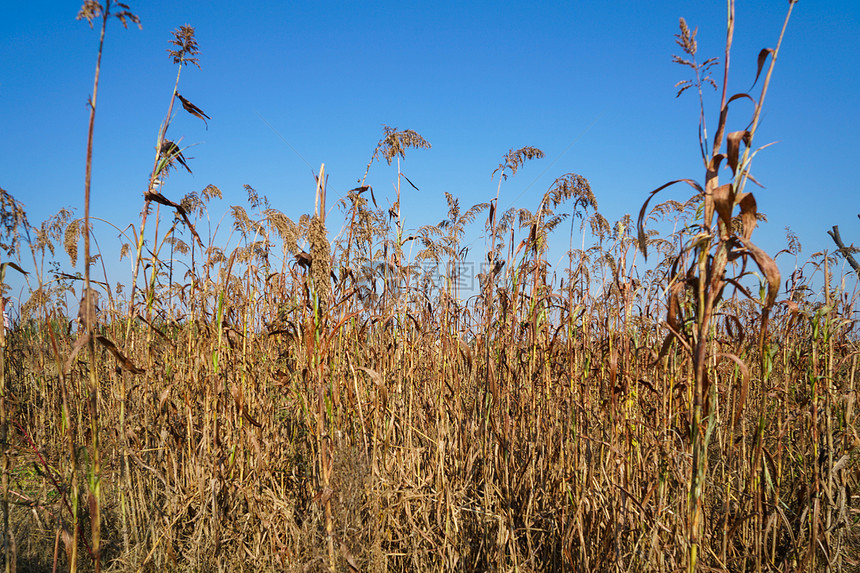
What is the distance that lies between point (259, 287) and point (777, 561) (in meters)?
3.29

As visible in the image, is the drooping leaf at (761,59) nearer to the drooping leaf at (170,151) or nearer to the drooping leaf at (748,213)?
the drooping leaf at (748,213)

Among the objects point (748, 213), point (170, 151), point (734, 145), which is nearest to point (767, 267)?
point (748, 213)

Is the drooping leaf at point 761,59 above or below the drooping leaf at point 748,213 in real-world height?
above

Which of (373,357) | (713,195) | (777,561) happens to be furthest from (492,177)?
(777,561)

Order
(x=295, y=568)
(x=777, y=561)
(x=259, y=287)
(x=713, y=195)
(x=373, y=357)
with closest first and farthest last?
(x=713, y=195)
(x=295, y=568)
(x=777, y=561)
(x=373, y=357)
(x=259, y=287)

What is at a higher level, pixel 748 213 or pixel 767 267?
pixel 748 213

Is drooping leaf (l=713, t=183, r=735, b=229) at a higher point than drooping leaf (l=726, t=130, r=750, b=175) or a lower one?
lower

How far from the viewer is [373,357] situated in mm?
2938

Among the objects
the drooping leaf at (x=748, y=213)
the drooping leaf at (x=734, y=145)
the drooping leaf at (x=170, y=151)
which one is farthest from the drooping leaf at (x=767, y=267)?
the drooping leaf at (x=170, y=151)

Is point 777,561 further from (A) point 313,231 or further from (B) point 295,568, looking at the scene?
(A) point 313,231

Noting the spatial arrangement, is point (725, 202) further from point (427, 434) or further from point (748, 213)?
point (427, 434)

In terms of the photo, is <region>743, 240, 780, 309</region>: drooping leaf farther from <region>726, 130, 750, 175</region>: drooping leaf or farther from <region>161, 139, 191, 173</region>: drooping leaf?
<region>161, 139, 191, 173</region>: drooping leaf

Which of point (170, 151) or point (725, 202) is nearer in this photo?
point (725, 202)

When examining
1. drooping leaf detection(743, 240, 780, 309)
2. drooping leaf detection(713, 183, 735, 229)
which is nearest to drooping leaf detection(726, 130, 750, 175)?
drooping leaf detection(713, 183, 735, 229)
